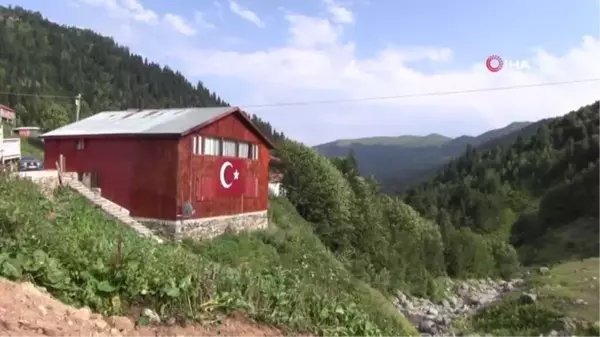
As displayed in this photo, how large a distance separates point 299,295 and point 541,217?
8060cm

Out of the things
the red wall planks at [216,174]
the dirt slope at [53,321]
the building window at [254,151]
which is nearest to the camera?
the dirt slope at [53,321]

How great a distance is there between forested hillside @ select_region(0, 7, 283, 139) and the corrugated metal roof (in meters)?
54.8

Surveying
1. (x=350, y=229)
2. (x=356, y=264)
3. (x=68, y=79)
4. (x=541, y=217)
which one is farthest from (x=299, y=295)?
(x=68, y=79)

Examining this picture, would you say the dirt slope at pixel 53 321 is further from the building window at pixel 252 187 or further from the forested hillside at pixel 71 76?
the forested hillside at pixel 71 76

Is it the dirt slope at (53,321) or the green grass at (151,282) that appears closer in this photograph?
the dirt slope at (53,321)

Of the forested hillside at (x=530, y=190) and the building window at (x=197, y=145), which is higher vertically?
the building window at (x=197, y=145)

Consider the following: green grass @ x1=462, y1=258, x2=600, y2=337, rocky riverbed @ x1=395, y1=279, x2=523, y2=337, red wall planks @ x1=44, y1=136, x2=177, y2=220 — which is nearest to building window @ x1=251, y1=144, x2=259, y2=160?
red wall planks @ x1=44, y1=136, x2=177, y2=220

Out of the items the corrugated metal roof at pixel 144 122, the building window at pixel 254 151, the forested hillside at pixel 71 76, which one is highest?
the forested hillside at pixel 71 76

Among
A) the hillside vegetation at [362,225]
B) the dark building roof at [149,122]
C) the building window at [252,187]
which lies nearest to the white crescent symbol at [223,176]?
the building window at [252,187]

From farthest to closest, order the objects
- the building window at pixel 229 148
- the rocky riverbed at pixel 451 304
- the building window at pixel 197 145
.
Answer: the rocky riverbed at pixel 451 304 → the building window at pixel 229 148 → the building window at pixel 197 145

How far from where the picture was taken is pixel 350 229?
37031mm

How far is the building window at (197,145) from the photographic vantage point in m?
24.2

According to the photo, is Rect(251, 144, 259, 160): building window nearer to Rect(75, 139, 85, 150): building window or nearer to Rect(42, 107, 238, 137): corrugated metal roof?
Rect(42, 107, 238, 137): corrugated metal roof

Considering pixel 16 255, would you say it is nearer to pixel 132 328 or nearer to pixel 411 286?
pixel 132 328
